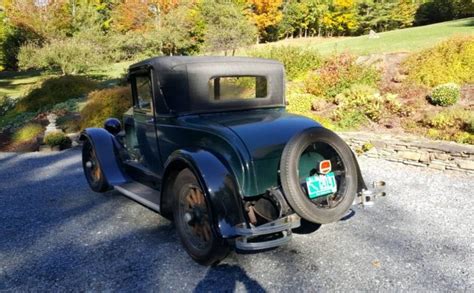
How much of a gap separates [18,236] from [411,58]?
1116 centimetres

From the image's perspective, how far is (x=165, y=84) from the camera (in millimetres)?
3680

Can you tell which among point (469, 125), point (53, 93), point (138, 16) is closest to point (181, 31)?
point (138, 16)

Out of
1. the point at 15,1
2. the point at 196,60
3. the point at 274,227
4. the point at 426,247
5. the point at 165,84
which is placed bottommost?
the point at 426,247

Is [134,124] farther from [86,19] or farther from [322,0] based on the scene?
[322,0]

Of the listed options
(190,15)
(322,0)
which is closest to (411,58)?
(190,15)

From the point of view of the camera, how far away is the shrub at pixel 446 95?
809cm

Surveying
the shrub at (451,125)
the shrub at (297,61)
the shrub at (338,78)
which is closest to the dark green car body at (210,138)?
the shrub at (451,125)

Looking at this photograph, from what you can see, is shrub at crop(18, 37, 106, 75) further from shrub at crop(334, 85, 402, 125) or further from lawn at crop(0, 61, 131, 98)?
shrub at crop(334, 85, 402, 125)

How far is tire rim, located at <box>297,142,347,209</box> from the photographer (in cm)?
308

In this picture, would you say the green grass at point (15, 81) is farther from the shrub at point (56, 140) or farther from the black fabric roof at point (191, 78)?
the black fabric roof at point (191, 78)

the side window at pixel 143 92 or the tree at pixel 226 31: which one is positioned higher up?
the tree at pixel 226 31

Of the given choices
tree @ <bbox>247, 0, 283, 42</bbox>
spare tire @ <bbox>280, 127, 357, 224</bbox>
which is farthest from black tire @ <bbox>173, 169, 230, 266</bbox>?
tree @ <bbox>247, 0, 283, 42</bbox>

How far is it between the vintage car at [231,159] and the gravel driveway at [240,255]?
30cm

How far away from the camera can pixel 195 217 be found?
3137 millimetres
